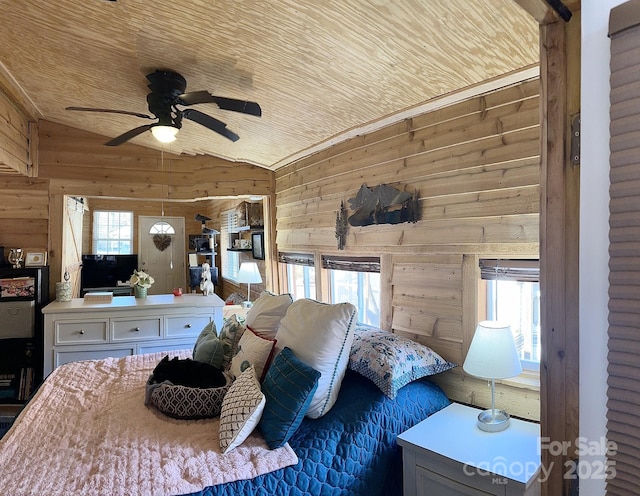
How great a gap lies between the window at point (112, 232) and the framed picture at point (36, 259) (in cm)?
385

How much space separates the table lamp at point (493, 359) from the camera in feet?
5.99

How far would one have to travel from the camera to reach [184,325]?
3875mm

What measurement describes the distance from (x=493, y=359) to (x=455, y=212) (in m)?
0.88

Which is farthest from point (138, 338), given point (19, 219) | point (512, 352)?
point (512, 352)

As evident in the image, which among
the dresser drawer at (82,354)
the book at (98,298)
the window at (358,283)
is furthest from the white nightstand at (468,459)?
the book at (98,298)

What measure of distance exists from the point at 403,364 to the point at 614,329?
1467 mm

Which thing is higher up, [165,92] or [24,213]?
[165,92]

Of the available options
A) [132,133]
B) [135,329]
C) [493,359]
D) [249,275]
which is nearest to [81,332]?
[135,329]

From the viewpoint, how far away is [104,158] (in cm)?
430

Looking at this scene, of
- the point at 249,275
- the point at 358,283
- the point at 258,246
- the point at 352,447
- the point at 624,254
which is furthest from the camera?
the point at 258,246

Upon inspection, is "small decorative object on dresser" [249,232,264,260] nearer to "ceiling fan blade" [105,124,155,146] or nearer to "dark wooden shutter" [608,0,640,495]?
"ceiling fan blade" [105,124,155,146]

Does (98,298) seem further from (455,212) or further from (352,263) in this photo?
(455,212)

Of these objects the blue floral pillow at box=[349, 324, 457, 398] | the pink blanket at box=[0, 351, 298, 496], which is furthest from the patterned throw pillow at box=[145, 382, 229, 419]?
the blue floral pillow at box=[349, 324, 457, 398]

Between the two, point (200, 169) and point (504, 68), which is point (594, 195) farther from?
point (200, 169)
